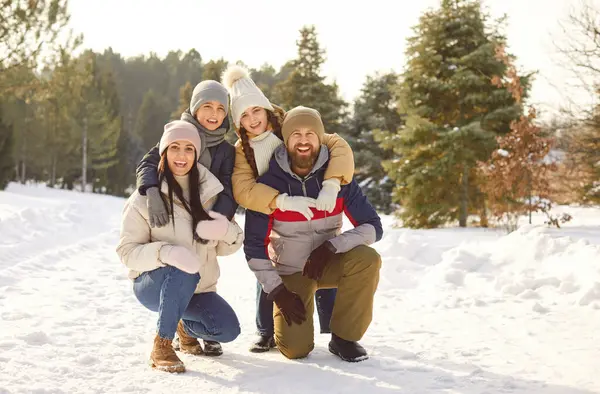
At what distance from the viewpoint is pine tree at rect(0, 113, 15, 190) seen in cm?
2756

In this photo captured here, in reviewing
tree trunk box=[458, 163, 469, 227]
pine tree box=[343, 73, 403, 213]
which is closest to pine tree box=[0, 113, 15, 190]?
pine tree box=[343, 73, 403, 213]

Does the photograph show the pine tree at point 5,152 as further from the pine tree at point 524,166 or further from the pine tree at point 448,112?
the pine tree at point 524,166

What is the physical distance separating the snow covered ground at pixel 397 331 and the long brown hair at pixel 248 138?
129 centimetres

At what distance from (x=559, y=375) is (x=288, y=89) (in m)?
22.1

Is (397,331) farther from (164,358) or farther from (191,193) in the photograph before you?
(191,193)

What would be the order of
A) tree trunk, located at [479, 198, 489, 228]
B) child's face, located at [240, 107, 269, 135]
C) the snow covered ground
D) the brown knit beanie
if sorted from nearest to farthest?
the snow covered ground → the brown knit beanie → child's face, located at [240, 107, 269, 135] → tree trunk, located at [479, 198, 489, 228]

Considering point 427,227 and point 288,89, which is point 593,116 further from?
point 288,89

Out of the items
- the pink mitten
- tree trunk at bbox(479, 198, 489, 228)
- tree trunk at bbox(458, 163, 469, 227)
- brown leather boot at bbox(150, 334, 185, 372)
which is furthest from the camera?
tree trunk at bbox(458, 163, 469, 227)

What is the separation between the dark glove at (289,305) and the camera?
3.43 meters

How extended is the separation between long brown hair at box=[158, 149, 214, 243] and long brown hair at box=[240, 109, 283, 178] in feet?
Answer: 1.61

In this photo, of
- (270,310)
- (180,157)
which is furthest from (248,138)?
(270,310)

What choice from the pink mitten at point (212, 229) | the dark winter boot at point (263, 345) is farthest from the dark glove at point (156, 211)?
the dark winter boot at point (263, 345)

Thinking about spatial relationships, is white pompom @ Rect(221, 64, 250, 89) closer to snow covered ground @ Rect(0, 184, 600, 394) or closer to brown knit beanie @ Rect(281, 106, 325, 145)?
brown knit beanie @ Rect(281, 106, 325, 145)

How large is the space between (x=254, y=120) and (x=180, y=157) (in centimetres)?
74
